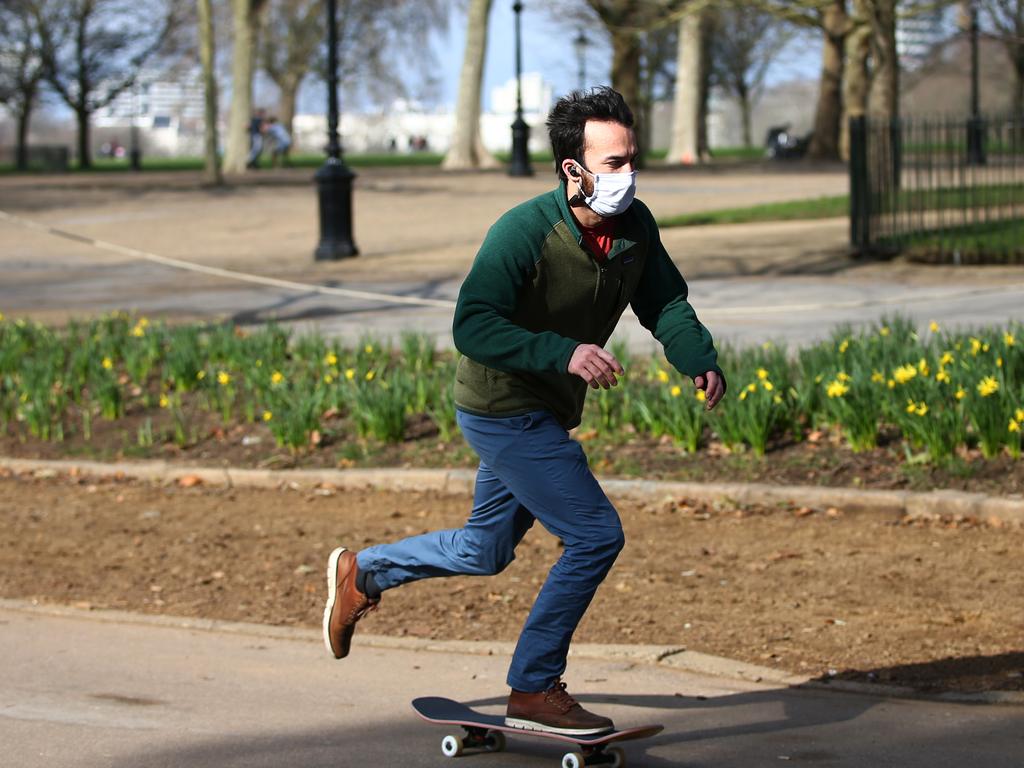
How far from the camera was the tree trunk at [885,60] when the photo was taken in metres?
21.8

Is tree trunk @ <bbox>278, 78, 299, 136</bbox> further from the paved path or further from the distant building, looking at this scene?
the paved path

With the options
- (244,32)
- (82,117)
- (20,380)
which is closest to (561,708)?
(20,380)

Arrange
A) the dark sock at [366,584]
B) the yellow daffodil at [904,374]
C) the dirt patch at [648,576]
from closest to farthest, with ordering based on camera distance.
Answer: the dark sock at [366,584]
the dirt patch at [648,576]
the yellow daffodil at [904,374]

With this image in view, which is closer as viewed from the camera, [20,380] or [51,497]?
[51,497]

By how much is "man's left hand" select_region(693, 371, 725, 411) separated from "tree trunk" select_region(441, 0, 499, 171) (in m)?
36.3

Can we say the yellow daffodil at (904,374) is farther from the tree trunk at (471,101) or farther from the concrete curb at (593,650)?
the tree trunk at (471,101)

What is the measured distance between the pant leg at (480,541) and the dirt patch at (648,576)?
1319 mm

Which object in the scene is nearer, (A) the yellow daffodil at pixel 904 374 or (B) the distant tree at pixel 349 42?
(A) the yellow daffodil at pixel 904 374

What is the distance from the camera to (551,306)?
386 centimetres

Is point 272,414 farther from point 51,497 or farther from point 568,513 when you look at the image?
point 568,513

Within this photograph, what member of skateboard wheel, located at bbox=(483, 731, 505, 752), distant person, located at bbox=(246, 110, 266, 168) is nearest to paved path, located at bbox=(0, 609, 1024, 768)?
skateboard wheel, located at bbox=(483, 731, 505, 752)

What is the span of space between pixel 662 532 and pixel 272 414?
2.69 m

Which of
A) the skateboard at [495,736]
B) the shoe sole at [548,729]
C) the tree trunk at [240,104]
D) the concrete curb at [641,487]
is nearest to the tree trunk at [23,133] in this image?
the tree trunk at [240,104]

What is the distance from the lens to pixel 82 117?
6262 centimetres
